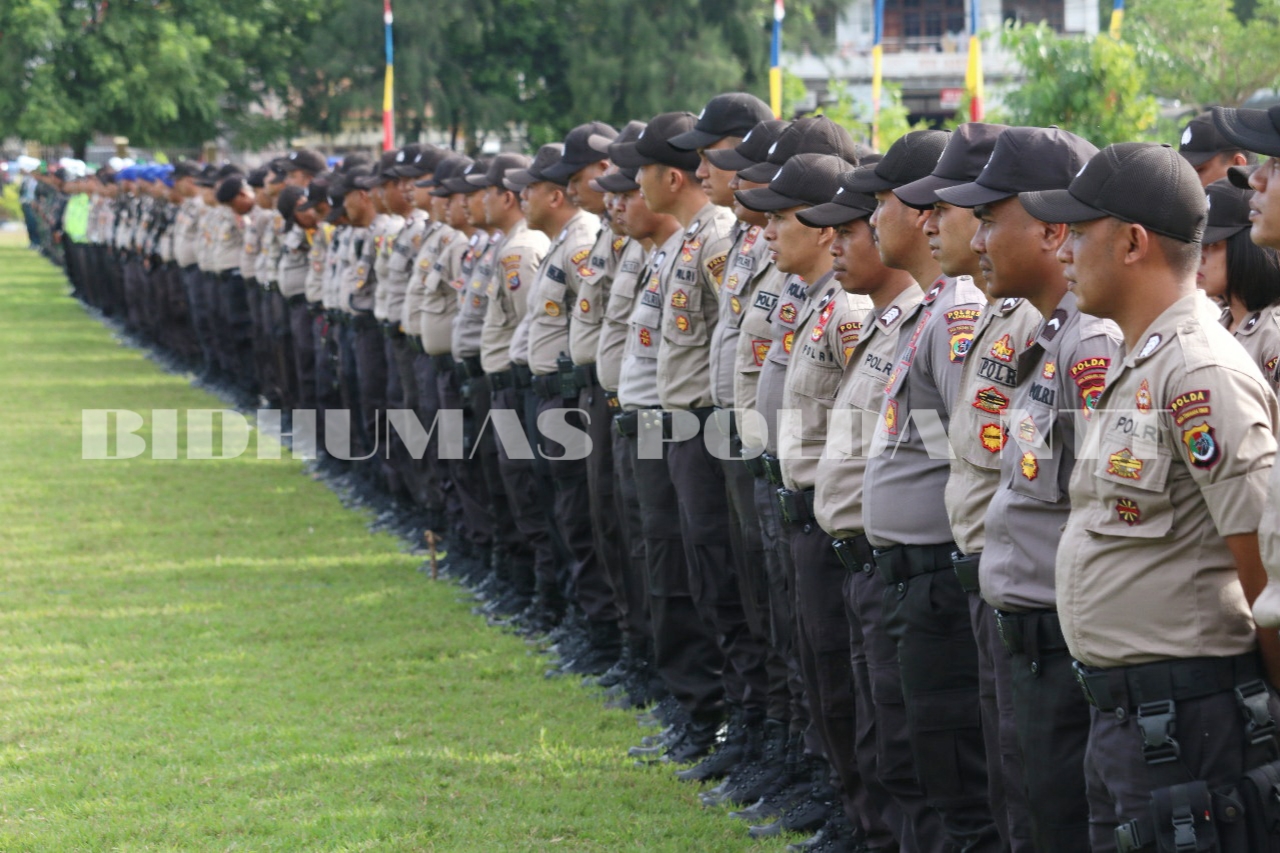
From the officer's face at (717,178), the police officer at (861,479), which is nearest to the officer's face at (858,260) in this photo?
the police officer at (861,479)

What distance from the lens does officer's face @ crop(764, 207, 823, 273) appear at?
471cm

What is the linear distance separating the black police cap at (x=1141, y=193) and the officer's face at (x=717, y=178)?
2.47 m

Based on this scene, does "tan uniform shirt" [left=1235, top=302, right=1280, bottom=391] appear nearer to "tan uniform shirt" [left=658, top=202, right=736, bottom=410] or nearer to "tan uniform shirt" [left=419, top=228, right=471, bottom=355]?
"tan uniform shirt" [left=658, top=202, right=736, bottom=410]

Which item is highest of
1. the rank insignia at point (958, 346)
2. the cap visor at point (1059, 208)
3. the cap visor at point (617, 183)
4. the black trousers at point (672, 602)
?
the cap visor at point (617, 183)

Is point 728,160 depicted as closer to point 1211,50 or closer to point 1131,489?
point 1131,489

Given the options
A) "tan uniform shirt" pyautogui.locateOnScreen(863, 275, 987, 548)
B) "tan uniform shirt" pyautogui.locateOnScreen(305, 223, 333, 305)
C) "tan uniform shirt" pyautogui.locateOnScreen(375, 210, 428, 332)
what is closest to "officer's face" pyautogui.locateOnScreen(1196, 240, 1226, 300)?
"tan uniform shirt" pyautogui.locateOnScreen(863, 275, 987, 548)

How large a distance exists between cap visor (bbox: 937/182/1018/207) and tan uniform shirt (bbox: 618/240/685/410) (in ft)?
7.86

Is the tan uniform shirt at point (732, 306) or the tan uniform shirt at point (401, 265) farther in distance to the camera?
the tan uniform shirt at point (401, 265)

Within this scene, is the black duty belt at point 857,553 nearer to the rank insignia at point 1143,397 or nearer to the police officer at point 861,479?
the police officer at point 861,479

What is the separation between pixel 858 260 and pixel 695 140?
150 centimetres

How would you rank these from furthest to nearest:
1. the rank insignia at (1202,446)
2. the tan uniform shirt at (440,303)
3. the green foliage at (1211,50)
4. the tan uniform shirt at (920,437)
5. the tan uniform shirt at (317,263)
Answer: the green foliage at (1211,50), the tan uniform shirt at (317,263), the tan uniform shirt at (440,303), the tan uniform shirt at (920,437), the rank insignia at (1202,446)

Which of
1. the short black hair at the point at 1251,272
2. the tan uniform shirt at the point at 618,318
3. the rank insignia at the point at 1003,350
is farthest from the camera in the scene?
the tan uniform shirt at the point at 618,318

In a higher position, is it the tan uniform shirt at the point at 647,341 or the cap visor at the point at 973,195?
the cap visor at the point at 973,195

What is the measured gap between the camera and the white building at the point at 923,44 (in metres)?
42.1
